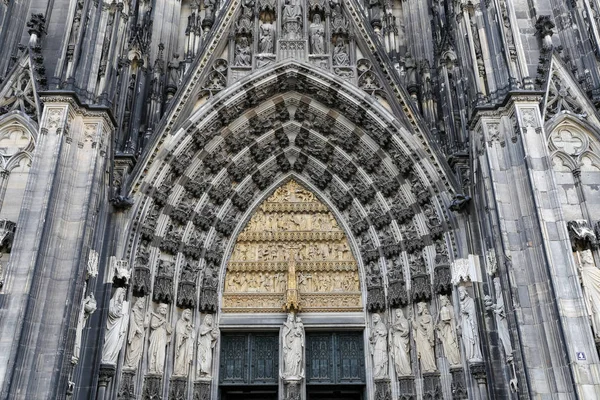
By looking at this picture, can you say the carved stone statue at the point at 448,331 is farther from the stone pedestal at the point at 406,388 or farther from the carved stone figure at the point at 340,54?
the carved stone figure at the point at 340,54

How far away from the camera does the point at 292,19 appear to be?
14.0m

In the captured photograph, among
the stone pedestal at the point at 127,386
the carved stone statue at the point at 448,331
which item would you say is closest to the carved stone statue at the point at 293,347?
the carved stone statue at the point at 448,331

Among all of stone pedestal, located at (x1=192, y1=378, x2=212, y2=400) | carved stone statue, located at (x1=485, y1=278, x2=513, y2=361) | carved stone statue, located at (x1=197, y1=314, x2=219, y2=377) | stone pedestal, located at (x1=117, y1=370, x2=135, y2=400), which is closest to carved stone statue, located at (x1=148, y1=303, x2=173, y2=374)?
stone pedestal, located at (x1=117, y1=370, x2=135, y2=400)

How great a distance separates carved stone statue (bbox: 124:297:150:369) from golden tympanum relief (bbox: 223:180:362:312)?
82.1 inches

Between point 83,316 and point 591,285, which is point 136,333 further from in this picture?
point 591,285

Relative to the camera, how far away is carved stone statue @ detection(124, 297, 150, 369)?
10836 millimetres

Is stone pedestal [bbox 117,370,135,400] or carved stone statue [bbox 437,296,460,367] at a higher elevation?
carved stone statue [bbox 437,296,460,367]

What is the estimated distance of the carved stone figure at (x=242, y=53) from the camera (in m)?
13.6

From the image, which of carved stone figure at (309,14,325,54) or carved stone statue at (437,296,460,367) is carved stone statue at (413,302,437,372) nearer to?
carved stone statue at (437,296,460,367)

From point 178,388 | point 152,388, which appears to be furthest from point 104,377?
point 178,388

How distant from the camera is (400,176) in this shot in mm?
12766

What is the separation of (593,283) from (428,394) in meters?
3.84

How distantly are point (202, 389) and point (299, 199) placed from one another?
16.4ft

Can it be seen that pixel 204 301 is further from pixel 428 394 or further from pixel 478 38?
pixel 478 38
